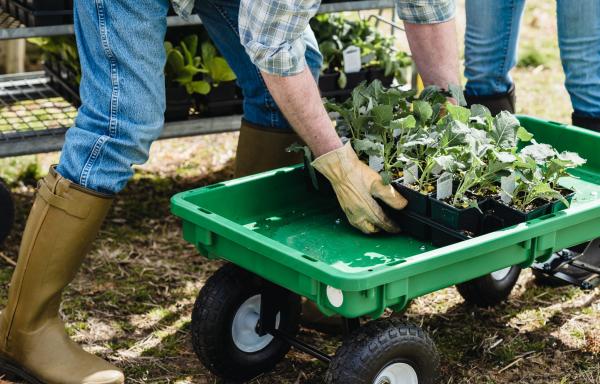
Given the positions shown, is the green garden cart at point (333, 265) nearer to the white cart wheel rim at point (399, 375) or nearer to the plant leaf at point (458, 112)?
the white cart wheel rim at point (399, 375)

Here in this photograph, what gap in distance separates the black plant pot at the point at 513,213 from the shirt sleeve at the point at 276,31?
0.58 metres

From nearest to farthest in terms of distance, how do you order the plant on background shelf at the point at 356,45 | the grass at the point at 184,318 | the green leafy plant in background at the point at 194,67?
the grass at the point at 184,318 → the green leafy plant in background at the point at 194,67 → the plant on background shelf at the point at 356,45

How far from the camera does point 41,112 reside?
3844mm

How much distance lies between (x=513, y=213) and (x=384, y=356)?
0.45m

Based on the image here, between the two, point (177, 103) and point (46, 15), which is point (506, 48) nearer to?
point (177, 103)

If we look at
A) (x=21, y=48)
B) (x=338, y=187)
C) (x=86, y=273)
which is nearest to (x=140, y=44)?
(x=338, y=187)

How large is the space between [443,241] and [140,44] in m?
0.84

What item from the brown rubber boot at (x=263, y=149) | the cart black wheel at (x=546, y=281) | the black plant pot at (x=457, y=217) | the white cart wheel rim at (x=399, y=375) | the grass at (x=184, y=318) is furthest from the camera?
the cart black wheel at (x=546, y=281)

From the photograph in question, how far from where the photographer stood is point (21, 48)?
441cm

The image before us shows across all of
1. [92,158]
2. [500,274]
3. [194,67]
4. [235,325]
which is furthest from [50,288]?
[500,274]

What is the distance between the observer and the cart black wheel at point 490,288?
2785 mm

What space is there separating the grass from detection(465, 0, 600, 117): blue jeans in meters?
0.60

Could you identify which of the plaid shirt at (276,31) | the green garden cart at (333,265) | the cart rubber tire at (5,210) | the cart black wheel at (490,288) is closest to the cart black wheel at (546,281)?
the cart black wheel at (490,288)

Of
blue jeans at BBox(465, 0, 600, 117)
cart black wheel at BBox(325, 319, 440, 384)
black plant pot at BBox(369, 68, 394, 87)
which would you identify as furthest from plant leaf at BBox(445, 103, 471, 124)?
black plant pot at BBox(369, 68, 394, 87)
